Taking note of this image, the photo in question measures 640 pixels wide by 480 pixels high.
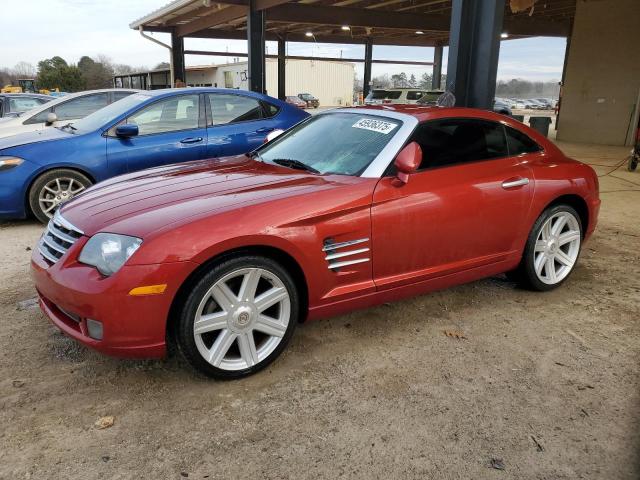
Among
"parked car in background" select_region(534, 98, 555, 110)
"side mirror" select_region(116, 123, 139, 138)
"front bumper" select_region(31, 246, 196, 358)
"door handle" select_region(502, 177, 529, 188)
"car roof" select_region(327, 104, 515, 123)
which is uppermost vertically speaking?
"car roof" select_region(327, 104, 515, 123)

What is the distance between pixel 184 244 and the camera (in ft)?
8.29

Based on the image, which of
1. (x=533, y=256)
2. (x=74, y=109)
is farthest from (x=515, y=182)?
(x=74, y=109)

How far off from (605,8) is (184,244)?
16.2 m

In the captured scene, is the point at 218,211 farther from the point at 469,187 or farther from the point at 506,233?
the point at 506,233

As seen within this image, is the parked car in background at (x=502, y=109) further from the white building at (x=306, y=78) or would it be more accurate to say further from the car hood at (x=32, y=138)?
the white building at (x=306, y=78)

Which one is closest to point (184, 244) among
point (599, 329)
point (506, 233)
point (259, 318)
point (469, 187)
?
point (259, 318)

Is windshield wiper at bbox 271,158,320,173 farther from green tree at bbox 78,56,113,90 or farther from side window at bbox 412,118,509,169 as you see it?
green tree at bbox 78,56,113,90

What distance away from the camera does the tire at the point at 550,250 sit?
12.8ft

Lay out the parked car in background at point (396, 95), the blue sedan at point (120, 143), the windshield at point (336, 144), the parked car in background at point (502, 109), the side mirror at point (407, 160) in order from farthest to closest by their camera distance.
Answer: the parked car in background at point (396, 95), the parked car in background at point (502, 109), the blue sedan at point (120, 143), the windshield at point (336, 144), the side mirror at point (407, 160)

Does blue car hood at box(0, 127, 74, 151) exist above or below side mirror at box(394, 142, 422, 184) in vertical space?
below

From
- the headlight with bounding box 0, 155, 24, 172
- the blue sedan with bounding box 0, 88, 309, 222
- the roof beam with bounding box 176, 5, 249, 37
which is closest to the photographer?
the headlight with bounding box 0, 155, 24, 172

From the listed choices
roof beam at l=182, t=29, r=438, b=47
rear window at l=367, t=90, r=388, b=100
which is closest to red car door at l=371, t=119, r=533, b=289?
rear window at l=367, t=90, r=388, b=100

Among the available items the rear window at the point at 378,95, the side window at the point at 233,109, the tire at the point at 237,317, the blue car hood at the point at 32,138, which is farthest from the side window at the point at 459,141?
the rear window at the point at 378,95

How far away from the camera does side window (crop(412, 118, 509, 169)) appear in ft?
11.3
